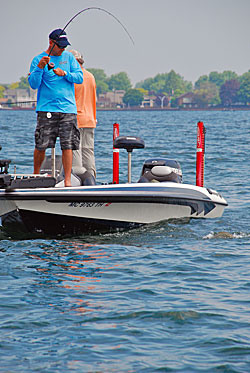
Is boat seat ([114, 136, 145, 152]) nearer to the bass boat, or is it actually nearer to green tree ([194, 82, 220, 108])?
the bass boat

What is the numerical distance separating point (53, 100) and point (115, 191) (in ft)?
3.73

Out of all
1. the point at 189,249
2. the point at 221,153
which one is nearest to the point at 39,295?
the point at 189,249

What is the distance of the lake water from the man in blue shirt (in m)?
1.03

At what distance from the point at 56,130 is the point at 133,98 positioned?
168976 millimetres

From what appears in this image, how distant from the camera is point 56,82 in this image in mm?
7203

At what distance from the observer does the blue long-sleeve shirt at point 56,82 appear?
716 centimetres

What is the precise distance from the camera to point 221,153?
22.3 m

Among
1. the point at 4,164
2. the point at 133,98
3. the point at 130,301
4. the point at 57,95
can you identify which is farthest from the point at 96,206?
the point at 133,98

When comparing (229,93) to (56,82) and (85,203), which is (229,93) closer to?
(56,82)

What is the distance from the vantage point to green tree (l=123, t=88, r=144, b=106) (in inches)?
6885

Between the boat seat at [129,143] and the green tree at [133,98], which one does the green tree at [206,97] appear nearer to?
the green tree at [133,98]

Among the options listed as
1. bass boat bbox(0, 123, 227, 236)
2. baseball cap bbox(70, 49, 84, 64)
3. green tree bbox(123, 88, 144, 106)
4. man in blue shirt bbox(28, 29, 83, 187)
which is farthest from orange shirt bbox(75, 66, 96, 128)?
green tree bbox(123, 88, 144, 106)

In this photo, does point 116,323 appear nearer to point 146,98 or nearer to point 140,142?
point 140,142

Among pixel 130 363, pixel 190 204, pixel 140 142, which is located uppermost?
pixel 140 142
